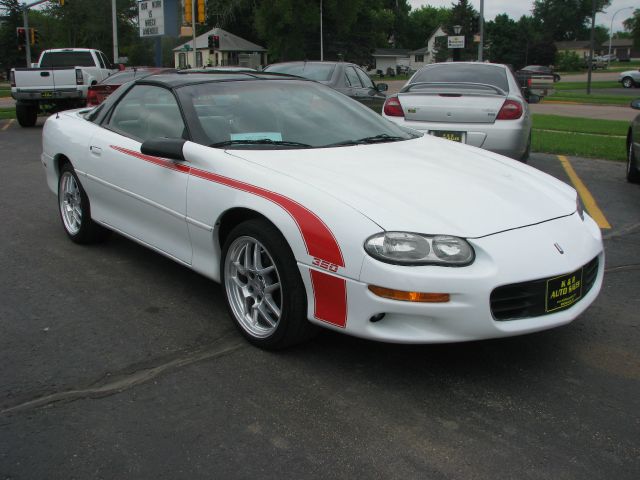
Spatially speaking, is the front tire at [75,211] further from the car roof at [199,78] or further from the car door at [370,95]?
the car door at [370,95]

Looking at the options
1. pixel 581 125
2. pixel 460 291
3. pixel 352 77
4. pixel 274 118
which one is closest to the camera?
pixel 460 291

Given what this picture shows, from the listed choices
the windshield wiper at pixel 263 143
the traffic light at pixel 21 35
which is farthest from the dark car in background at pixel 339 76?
the traffic light at pixel 21 35

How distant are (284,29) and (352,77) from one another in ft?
164

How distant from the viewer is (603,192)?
7762 millimetres

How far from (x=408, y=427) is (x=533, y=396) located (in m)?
0.66

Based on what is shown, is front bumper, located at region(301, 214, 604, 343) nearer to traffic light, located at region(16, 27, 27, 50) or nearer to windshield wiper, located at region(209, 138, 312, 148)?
windshield wiper, located at region(209, 138, 312, 148)

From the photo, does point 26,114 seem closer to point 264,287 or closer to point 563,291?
point 264,287

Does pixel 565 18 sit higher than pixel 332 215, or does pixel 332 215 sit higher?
pixel 565 18

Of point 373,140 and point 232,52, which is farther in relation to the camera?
point 232,52

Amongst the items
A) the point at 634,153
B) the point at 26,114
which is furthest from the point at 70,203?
the point at 26,114

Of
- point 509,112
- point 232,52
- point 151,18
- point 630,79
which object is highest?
point 232,52

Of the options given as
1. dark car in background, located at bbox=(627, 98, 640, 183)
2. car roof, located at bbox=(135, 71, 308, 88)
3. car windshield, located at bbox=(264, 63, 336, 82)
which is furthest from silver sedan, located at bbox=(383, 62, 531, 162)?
car windshield, located at bbox=(264, 63, 336, 82)

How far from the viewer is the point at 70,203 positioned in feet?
18.6

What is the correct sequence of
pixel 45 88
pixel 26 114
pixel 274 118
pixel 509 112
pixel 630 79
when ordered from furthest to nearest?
pixel 630 79
pixel 26 114
pixel 45 88
pixel 509 112
pixel 274 118
